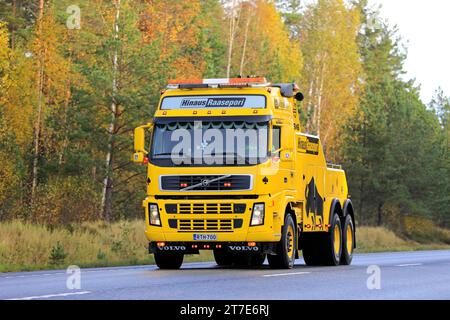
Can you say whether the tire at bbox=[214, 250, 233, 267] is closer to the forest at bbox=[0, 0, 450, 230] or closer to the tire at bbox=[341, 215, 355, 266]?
the tire at bbox=[341, 215, 355, 266]

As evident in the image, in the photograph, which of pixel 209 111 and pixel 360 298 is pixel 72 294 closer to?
pixel 360 298

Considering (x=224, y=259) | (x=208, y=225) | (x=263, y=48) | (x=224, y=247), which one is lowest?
(x=224, y=259)

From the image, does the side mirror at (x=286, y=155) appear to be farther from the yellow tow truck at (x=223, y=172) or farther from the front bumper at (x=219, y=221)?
the front bumper at (x=219, y=221)

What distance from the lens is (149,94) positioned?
4544 centimetres

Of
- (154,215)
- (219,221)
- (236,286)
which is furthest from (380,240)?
(236,286)

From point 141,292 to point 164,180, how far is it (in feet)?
22.8

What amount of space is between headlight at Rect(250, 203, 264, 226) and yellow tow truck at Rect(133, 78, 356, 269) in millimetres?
19

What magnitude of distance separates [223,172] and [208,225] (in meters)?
1.08

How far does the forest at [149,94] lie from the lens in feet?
148

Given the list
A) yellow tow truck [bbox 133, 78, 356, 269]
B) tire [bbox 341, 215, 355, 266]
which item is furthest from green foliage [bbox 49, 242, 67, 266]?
tire [bbox 341, 215, 355, 266]

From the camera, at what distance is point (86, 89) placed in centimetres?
4656

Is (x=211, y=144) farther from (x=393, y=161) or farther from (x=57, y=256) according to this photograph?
(x=393, y=161)

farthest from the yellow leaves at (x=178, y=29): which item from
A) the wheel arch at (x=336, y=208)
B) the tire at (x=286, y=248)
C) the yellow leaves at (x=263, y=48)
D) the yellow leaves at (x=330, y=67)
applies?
the tire at (x=286, y=248)

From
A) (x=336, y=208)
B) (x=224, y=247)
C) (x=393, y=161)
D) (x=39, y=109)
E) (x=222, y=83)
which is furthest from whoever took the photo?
(x=393, y=161)
